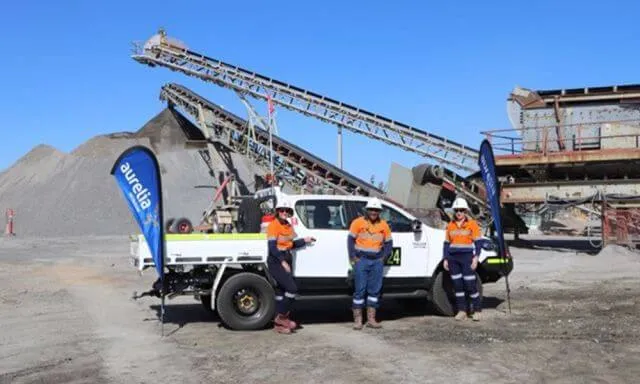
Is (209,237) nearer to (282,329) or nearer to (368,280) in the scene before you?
(282,329)

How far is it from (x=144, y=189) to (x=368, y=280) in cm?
334

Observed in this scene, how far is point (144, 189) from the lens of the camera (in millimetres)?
8953

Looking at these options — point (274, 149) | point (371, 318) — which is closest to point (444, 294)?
point (371, 318)

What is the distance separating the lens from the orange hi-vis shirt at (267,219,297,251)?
30.1ft

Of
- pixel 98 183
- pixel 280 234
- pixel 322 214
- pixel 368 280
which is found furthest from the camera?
pixel 98 183

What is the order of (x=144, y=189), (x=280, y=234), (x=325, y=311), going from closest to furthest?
(x=144, y=189)
(x=280, y=234)
(x=325, y=311)

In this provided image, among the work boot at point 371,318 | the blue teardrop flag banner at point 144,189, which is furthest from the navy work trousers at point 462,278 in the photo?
the blue teardrop flag banner at point 144,189

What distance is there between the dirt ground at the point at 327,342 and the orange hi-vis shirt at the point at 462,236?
1.13m

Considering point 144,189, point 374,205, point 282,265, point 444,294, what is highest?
point 144,189

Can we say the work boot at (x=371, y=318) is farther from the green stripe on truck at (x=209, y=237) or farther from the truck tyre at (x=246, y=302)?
the green stripe on truck at (x=209, y=237)

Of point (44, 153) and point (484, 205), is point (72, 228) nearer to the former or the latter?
point (44, 153)

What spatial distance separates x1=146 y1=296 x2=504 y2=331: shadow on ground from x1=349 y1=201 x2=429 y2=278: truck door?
0.86m

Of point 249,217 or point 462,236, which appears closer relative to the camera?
point 462,236

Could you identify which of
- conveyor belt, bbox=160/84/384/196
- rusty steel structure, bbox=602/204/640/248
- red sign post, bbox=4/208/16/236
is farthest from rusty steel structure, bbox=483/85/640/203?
red sign post, bbox=4/208/16/236
